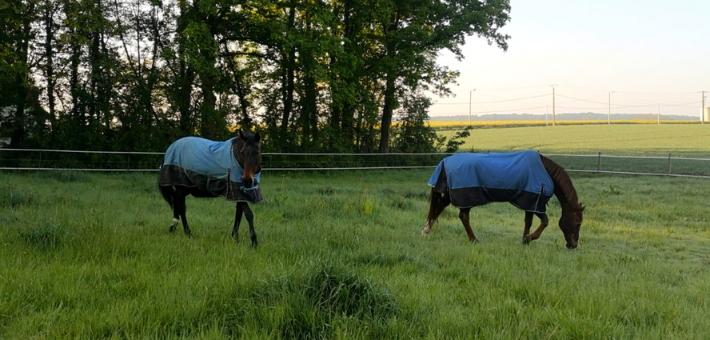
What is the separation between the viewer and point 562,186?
7430 millimetres

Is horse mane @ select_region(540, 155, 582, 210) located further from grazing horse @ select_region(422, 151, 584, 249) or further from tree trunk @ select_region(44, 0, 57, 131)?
tree trunk @ select_region(44, 0, 57, 131)

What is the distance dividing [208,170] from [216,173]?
0.19m

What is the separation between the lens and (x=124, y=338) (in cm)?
292

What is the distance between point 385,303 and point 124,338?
1832 mm

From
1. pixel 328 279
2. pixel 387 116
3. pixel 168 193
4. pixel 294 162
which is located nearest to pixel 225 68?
pixel 294 162

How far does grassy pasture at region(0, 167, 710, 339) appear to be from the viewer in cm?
318

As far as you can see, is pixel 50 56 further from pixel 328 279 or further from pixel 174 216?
pixel 328 279

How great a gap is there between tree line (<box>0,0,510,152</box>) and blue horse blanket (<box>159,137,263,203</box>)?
35.3ft

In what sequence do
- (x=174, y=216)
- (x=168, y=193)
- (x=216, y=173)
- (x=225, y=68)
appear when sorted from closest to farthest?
1. (x=216, y=173)
2. (x=174, y=216)
3. (x=168, y=193)
4. (x=225, y=68)

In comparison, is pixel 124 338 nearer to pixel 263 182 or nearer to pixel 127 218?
pixel 127 218

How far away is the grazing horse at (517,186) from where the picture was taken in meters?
7.26

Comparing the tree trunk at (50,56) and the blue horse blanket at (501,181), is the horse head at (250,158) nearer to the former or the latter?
the blue horse blanket at (501,181)

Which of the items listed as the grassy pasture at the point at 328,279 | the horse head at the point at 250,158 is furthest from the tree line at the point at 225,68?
the horse head at the point at 250,158

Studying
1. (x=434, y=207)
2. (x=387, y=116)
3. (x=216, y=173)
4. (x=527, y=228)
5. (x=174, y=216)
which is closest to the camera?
(x=216, y=173)
